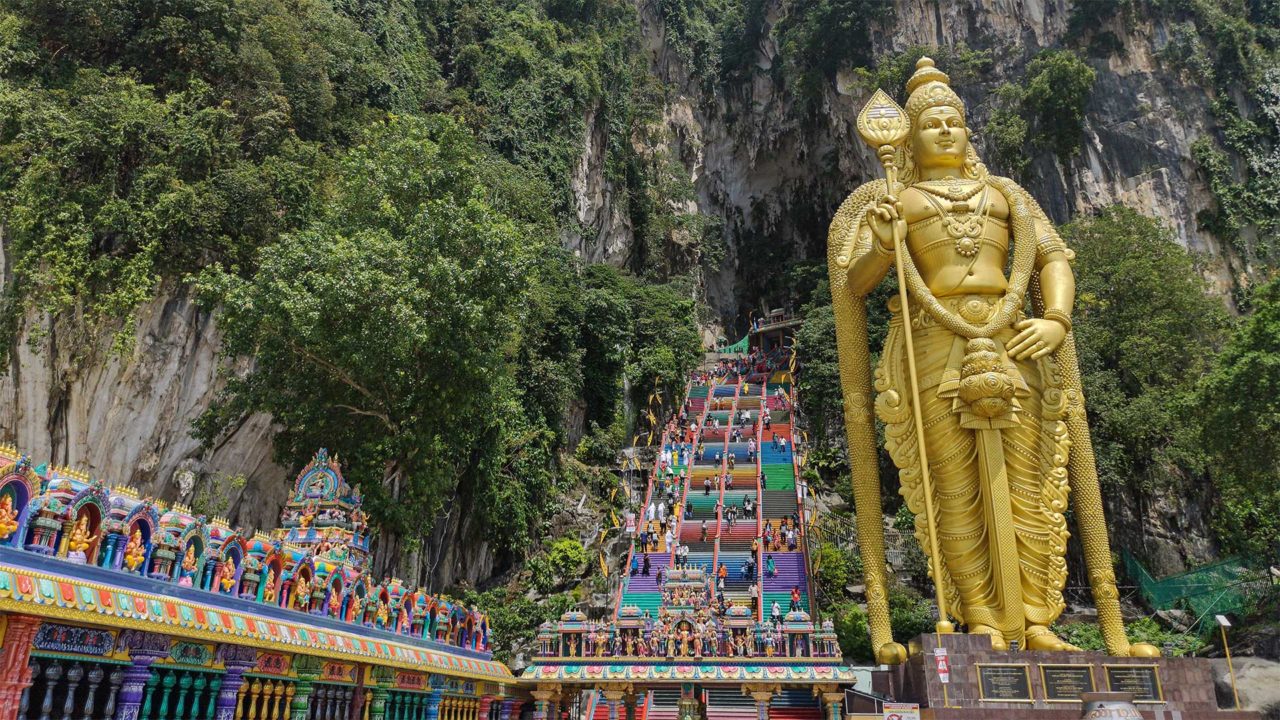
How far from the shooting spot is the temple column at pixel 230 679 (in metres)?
4.47

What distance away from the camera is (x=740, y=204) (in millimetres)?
41000

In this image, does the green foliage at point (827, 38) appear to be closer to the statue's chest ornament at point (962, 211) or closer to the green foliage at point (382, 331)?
the green foliage at point (382, 331)

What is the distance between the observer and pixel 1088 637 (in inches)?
504

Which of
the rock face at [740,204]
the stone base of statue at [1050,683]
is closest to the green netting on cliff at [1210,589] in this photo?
the rock face at [740,204]

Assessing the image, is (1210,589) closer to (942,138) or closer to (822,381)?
(822,381)

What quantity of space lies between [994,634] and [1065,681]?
27.7 inches

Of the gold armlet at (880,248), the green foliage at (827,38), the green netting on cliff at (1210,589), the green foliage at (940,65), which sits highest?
the green foliage at (827,38)

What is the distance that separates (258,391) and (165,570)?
6.81 m

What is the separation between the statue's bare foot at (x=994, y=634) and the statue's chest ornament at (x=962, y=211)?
3479 mm

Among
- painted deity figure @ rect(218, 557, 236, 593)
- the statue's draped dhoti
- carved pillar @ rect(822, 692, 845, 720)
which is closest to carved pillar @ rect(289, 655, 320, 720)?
painted deity figure @ rect(218, 557, 236, 593)

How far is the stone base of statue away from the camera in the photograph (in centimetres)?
638

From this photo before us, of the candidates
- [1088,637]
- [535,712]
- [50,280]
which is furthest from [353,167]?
[1088,637]

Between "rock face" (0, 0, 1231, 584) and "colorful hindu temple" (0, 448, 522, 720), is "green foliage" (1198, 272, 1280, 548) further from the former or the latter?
"colorful hindu temple" (0, 448, 522, 720)

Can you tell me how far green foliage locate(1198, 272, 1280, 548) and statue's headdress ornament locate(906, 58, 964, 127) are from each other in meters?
6.41
